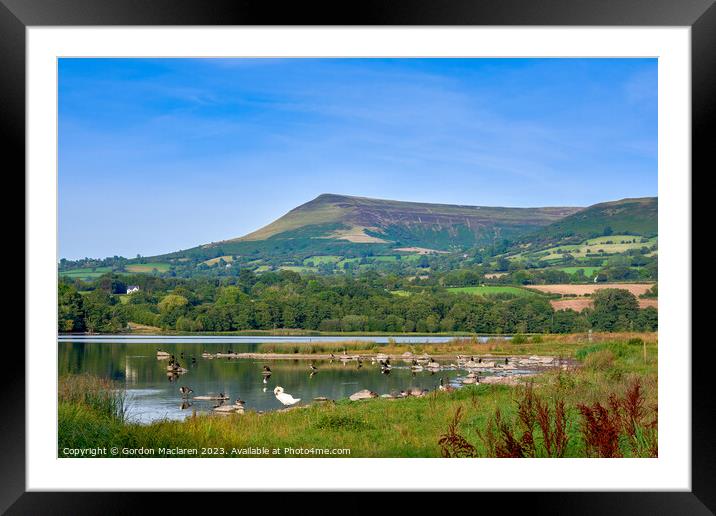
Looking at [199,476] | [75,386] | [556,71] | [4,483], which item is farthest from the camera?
[556,71]

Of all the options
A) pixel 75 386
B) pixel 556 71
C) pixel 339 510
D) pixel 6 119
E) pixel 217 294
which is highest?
pixel 556 71

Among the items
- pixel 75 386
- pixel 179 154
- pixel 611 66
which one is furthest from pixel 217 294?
pixel 611 66

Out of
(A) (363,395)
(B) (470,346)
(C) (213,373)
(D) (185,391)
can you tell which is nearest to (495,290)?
(B) (470,346)

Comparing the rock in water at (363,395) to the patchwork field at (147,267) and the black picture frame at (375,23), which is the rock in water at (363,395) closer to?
the patchwork field at (147,267)

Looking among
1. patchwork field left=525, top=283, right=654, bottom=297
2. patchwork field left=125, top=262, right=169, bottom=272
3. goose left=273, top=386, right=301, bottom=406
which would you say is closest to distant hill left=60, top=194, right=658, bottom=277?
patchwork field left=125, top=262, right=169, bottom=272

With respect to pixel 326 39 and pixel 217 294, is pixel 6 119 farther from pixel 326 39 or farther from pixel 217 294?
pixel 217 294

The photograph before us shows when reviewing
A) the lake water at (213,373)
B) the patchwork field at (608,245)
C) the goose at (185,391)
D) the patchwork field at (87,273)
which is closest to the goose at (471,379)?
the lake water at (213,373)

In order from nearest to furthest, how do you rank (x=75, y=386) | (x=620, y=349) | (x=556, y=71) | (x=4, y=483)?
1. (x=4, y=483)
2. (x=75, y=386)
3. (x=620, y=349)
4. (x=556, y=71)
